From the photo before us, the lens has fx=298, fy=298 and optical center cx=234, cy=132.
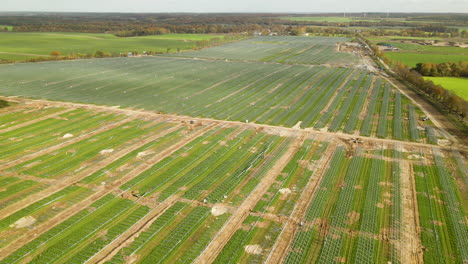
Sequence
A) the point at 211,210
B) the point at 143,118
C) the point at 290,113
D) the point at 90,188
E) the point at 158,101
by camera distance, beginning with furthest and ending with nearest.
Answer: the point at 158,101 → the point at 290,113 → the point at 143,118 → the point at 90,188 → the point at 211,210

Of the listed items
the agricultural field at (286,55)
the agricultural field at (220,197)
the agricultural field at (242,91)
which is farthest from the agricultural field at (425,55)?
the agricultural field at (220,197)

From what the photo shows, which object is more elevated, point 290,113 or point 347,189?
point 290,113

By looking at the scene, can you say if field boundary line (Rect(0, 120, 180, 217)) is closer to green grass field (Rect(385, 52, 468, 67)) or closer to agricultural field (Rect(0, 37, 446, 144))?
agricultural field (Rect(0, 37, 446, 144))

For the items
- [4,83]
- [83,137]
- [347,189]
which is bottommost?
[347,189]

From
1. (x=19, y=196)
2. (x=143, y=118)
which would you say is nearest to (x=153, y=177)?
(x=19, y=196)

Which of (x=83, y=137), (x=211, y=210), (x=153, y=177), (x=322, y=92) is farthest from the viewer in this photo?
(x=322, y=92)

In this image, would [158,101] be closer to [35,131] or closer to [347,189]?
[35,131]

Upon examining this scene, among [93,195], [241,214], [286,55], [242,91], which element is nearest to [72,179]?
[93,195]
